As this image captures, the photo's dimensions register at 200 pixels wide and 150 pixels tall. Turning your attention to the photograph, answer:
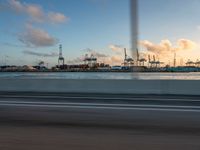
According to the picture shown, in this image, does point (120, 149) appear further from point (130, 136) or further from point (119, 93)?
point (119, 93)

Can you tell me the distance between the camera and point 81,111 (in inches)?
474

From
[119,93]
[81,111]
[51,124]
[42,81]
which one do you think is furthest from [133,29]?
[51,124]

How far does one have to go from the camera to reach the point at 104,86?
22.7m

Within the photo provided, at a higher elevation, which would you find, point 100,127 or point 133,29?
point 133,29

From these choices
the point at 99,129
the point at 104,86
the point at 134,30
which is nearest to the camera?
the point at 99,129

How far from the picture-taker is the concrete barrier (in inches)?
832

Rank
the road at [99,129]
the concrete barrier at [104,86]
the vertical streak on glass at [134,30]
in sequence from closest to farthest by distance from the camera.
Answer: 1. the road at [99,129]
2. the concrete barrier at [104,86]
3. the vertical streak on glass at [134,30]

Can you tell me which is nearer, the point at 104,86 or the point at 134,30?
the point at 134,30

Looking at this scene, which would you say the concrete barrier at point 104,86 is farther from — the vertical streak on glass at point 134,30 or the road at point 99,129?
the road at point 99,129

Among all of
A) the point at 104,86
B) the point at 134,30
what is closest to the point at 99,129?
the point at 104,86

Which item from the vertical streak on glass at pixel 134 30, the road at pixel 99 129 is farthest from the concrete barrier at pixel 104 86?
the road at pixel 99 129

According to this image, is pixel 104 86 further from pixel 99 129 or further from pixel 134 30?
pixel 99 129

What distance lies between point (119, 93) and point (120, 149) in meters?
15.1

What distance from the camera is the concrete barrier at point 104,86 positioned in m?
21.1
